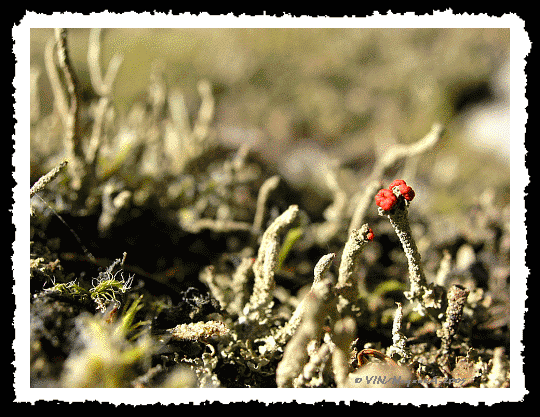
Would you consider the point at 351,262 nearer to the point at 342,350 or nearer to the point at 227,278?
the point at 342,350

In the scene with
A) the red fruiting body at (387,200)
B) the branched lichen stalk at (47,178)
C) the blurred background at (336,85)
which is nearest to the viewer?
the red fruiting body at (387,200)

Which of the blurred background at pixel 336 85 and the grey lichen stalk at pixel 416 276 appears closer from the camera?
the grey lichen stalk at pixel 416 276

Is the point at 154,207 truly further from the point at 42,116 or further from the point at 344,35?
the point at 344,35

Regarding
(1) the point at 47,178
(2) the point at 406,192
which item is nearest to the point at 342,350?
(2) the point at 406,192

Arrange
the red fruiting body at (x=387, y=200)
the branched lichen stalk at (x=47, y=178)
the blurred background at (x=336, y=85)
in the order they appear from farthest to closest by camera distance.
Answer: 1. the blurred background at (x=336, y=85)
2. the branched lichen stalk at (x=47, y=178)
3. the red fruiting body at (x=387, y=200)

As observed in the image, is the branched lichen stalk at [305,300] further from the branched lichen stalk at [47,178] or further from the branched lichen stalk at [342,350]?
the branched lichen stalk at [47,178]

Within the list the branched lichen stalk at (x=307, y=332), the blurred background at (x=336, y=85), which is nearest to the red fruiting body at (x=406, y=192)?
the branched lichen stalk at (x=307, y=332)

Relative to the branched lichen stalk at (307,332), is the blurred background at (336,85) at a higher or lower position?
higher

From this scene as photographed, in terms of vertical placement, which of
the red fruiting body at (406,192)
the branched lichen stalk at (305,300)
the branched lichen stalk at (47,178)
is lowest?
the branched lichen stalk at (305,300)

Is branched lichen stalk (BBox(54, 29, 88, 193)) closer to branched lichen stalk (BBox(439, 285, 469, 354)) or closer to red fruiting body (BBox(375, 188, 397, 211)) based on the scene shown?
red fruiting body (BBox(375, 188, 397, 211))
